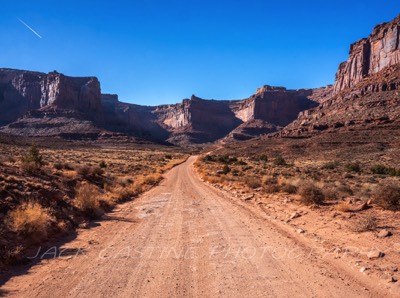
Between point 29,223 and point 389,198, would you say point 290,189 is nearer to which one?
point 389,198

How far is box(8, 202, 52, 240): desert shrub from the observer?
25.0 feet

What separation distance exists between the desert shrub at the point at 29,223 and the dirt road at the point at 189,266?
0.83 m

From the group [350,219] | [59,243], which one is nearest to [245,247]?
[350,219]

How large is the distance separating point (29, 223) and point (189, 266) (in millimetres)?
4569

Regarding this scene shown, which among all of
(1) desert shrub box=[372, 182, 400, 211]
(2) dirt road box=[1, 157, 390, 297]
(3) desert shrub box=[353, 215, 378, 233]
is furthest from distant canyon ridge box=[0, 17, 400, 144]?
(2) dirt road box=[1, 157, 390, 297]

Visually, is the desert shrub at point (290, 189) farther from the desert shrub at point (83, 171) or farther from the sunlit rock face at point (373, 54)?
the sunlit rock face at point (373, 54)

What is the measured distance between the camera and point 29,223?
784 centimetres

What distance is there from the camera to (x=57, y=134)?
12488 centimetres

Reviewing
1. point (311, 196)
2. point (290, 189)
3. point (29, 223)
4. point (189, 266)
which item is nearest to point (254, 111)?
point (290, 189)

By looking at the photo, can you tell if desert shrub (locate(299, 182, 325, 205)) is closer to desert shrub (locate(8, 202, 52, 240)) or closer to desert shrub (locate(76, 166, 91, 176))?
desert shrub (locate(8, 202, 52, 240))

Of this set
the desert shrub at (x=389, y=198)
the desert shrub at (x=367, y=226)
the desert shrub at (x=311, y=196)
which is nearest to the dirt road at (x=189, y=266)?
the desert shrub at (x=367, y=226)

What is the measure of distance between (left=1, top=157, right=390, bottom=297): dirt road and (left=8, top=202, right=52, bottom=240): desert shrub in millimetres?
825

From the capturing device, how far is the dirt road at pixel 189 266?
4977 mm

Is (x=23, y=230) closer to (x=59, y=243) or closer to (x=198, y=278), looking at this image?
(x=59, y=243)
